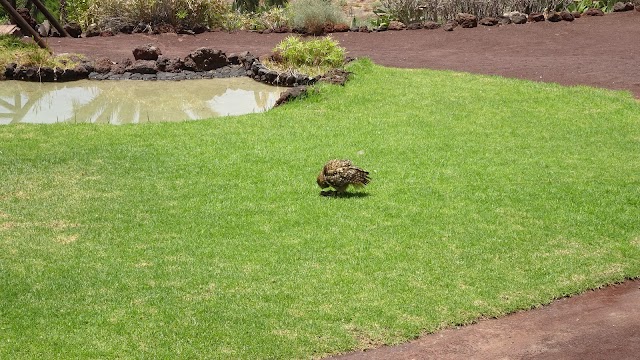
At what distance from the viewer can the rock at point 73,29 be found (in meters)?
22.2

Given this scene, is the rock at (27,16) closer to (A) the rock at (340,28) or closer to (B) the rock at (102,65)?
(B) the rock at (102,65)

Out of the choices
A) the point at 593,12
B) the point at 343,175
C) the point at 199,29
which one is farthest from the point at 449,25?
the point at 343,175

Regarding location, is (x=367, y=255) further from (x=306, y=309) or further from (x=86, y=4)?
(x=86, y=4)

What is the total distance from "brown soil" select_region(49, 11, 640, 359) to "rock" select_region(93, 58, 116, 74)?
1357 millimetres

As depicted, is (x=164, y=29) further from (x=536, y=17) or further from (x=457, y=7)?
(x=536, y=17)

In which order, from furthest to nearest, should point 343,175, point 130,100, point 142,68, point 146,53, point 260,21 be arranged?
point 260,21
point 146,53
point 142,68
point 130,100
point 343,175

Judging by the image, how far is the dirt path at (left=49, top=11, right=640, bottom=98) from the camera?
57.1 feet

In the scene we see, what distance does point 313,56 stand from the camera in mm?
17625

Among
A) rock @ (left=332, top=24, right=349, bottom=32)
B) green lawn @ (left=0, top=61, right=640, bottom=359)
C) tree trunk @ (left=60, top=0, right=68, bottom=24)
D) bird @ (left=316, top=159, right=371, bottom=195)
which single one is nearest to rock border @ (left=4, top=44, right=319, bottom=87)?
rock @ (left=332, top=24, right=349, bottom=32)

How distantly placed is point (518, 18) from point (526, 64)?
413 cm

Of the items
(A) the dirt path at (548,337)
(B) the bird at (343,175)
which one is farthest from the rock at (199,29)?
(A) the dirt path at (548,337)

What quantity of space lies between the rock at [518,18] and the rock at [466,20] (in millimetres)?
878

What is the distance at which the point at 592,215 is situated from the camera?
32.1ft

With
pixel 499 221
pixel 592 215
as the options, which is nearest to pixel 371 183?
pixel 499 221
